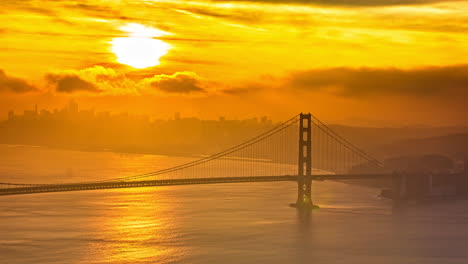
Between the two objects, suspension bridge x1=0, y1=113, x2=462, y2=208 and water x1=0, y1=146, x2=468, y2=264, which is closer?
water x1=0, y1=146, x2=468, y2=264

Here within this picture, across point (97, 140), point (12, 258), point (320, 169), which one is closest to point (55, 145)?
point (97, 140)

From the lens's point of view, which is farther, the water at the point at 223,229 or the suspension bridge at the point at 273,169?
the suspension bridge at the point at 273,169

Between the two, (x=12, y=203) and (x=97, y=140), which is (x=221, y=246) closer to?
(x=12, y=203)

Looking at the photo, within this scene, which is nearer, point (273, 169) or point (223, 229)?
point (223, 229)
